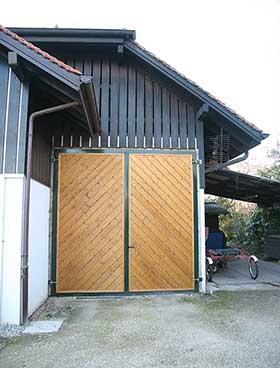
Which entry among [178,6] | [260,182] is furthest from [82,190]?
[178,6]

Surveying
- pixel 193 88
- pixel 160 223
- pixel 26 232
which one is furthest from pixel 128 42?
pixel 26 232

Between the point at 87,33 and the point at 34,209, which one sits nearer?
the point at 34,209

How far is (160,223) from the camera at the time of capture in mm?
6195

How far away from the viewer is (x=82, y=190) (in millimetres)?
6105

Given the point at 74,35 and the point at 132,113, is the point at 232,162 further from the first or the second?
the point at 74,35

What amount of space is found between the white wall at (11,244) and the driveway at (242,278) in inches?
158

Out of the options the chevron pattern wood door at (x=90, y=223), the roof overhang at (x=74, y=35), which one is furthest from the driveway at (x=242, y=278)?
the roof overhang at (x=74, y=35)

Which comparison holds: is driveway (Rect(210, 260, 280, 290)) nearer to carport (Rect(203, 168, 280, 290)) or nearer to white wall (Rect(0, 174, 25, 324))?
carport (Rect(203, 168, 280, 290))

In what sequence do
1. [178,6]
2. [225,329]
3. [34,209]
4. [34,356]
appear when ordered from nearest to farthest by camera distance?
[34,356] < [225,329] < [34,209] < [178,6]

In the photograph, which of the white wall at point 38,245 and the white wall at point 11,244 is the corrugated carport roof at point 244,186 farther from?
the white wall at point 11,244

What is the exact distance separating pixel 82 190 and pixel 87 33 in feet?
9.89

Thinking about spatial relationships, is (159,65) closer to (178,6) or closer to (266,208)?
(178,6)

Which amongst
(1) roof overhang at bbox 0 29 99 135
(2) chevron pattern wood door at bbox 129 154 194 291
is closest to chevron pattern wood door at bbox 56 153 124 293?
(2) chevron pattern wood door at bbox 129 154 194 291

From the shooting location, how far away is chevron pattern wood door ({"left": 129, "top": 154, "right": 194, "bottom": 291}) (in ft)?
19.9
